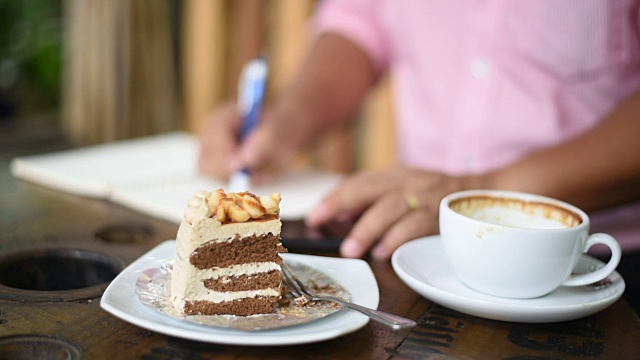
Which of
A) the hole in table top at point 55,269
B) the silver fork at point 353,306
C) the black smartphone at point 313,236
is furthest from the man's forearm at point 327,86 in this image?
the silver fork at point 353,306

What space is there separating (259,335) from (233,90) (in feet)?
8.88

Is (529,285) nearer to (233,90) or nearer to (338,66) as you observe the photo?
(338,66)

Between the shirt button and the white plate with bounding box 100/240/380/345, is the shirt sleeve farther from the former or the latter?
the white plate with bounding box 100/240/380/345

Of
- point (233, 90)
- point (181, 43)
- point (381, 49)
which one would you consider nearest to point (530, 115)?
point (381, 49)

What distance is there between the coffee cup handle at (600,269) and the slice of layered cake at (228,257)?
385 mm

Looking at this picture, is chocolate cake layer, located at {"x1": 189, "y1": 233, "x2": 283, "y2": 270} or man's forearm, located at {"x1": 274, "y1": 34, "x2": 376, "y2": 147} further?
man's forearm, located at {"x1": 274, "y1": 34, "x2": 376, "y2": 147}

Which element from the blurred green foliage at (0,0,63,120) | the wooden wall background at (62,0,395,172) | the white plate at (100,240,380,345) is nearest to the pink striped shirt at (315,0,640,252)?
the white plate at (100,240,380,345)

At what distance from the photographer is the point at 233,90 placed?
131 inches

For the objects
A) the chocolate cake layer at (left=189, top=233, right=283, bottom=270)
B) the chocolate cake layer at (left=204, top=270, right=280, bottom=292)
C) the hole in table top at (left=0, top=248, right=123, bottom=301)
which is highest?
the chocolate cake layer at (left=189, top=233, right=283, bottom=270)

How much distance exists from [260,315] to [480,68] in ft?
3.04

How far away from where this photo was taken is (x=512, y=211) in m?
0.98

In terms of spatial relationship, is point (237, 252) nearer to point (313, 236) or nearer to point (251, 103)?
point (313, 236)

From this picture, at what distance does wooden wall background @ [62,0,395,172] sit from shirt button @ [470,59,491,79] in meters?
1.45

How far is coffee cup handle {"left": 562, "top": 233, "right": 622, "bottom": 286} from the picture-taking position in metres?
0.87
